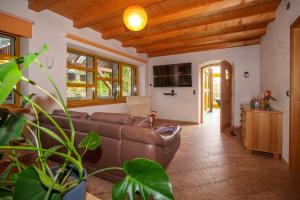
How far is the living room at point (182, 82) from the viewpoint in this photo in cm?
188

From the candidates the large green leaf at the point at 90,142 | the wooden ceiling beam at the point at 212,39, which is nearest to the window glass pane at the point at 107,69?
the wooden ceiling beam at the point at 212,39

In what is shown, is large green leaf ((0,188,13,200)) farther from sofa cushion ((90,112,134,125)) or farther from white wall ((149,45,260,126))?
white wall ((149,45,260,126))

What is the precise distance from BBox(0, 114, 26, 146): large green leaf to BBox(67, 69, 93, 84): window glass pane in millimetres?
3566

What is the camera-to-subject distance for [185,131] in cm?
457

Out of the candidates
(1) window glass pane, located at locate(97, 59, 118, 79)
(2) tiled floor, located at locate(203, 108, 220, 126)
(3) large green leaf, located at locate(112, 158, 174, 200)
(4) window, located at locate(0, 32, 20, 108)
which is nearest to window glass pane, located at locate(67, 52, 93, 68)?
(1) window glass pane, located at locate(97, 59, 118, 79)

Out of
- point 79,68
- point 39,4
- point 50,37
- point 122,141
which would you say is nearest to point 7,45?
point 50,37

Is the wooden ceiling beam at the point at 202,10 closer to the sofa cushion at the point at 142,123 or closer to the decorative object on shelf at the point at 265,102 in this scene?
the decorative object on shelf at the point at 265,102

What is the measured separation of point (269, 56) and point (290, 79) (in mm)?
1506

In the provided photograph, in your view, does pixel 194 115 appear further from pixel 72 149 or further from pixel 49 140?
pixel 72 149

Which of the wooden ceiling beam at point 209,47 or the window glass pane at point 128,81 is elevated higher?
the wooden ceiling beam at point 209,47

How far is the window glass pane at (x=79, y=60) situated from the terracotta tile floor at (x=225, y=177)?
9.50 feet

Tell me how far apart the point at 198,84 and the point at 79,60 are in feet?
12.5

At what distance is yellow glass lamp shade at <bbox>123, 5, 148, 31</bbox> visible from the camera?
1953mm

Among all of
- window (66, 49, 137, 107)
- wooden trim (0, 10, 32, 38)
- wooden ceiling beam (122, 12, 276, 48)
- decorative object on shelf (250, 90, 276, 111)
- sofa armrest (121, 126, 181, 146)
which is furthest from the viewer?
window (66, 49, 137, 107)
